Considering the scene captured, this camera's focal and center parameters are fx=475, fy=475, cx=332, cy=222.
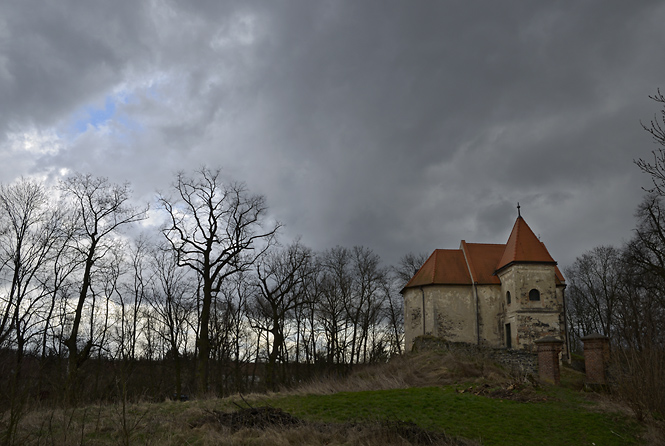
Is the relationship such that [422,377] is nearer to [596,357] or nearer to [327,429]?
[596,357]

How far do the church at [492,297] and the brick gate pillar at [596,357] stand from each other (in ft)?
43.3

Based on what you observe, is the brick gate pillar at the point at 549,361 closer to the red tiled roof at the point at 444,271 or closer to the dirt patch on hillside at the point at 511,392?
the dirt patch on hillside at the point at 511,392

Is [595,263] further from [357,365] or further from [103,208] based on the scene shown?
[103,208]

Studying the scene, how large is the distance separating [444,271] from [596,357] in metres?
18.3

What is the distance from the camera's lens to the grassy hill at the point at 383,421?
9.10 meters

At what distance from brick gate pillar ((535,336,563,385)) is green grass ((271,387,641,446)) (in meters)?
3.34

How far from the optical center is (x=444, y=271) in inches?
1422

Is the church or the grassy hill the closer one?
the grassy hill

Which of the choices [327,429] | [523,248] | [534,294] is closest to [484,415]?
[327,429]

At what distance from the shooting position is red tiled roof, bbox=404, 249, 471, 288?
35312mm

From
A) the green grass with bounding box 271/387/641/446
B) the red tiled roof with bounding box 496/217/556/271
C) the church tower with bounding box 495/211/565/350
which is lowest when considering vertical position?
the green grass with bounding box 271/387/641/446

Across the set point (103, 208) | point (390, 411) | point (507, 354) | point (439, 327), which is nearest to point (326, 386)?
point (390, 411)

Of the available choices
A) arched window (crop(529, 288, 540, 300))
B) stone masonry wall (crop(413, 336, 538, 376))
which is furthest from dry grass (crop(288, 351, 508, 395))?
arched window (crop(529, 288, 540, 300))

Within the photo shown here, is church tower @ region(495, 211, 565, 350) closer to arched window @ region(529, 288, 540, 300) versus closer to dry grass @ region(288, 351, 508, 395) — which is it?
arched window @ region(529, 288, 540, 300)
